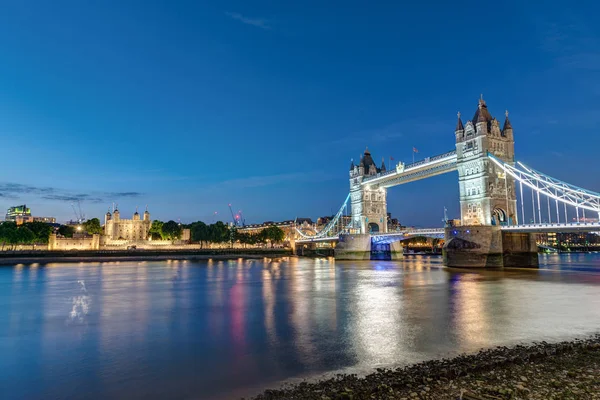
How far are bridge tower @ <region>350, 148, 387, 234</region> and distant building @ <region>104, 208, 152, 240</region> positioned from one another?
79040mm

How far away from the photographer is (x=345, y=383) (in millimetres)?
8930

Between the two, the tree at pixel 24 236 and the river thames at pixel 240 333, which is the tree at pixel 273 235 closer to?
the tree at pixel 24 236

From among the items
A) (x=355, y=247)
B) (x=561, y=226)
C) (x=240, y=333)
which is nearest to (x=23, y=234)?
(x=355, y=247)

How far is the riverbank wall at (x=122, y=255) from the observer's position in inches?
2886

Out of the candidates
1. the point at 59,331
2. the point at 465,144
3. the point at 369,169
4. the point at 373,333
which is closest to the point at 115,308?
the point at 59,331

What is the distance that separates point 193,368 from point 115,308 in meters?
12.5

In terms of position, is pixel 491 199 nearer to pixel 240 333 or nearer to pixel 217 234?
pixel 240 333

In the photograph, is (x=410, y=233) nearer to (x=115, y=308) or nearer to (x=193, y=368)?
(x=115, y=308)

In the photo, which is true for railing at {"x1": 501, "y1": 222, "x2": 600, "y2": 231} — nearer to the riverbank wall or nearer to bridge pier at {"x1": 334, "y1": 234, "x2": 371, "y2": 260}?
bridge pier at {"x1": 334, "y1": 234, "x2": 371, "y2": 260}

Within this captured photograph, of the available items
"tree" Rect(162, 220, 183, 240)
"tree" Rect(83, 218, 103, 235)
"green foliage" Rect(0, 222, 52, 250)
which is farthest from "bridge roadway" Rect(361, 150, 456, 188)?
"tree" Rect(83, 218, 103, 235)

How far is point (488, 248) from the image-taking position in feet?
142

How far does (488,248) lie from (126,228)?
118320mm

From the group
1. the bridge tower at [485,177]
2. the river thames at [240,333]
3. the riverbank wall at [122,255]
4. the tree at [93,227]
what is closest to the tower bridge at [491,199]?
the bridge tower at [485,177]

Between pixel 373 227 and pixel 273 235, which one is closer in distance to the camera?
pixel 373 227
